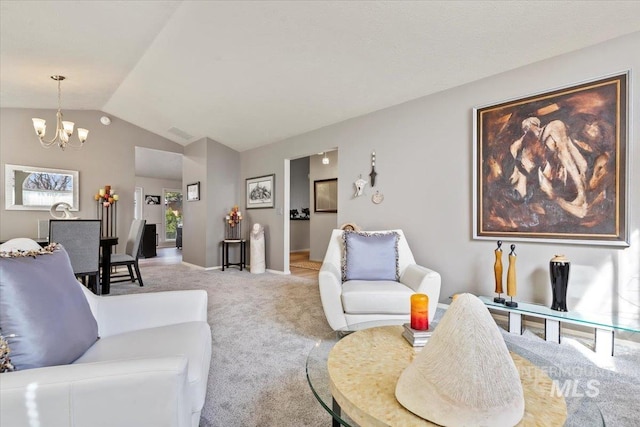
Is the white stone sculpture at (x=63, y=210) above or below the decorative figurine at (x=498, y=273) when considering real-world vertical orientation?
above

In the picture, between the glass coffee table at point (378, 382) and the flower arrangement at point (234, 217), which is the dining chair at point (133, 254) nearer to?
the flower arrangement at point (234, 217)

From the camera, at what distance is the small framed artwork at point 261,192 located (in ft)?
17.7

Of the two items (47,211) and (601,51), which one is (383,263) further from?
(47,211)

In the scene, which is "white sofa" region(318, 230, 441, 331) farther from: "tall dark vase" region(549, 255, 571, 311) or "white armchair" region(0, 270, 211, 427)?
"white armchair" region(0, 270, 211, 427)

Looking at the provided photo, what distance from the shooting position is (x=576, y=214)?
8.04ft

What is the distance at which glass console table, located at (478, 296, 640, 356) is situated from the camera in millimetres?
2045

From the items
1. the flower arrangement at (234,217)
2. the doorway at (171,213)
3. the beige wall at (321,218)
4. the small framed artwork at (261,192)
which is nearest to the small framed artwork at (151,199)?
the doorway at (171,213)

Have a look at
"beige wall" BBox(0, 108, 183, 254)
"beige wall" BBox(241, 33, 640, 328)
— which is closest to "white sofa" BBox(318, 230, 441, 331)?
"beige wall" BBox(241, 33, 640, 328)

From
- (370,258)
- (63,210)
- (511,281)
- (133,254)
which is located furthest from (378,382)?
(63,210)

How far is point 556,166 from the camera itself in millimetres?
2533

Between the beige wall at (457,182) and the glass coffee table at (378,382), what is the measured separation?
5.52 feet

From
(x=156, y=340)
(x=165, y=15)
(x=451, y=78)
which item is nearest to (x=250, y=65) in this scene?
(x=165, y=15)

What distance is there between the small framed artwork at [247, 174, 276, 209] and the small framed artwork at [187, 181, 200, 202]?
38.2 inches

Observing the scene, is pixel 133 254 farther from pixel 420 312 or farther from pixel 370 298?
pixel 420 312
